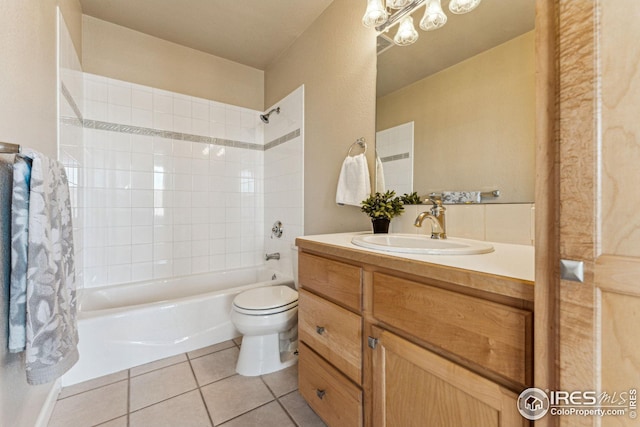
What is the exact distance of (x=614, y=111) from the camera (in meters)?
0.40

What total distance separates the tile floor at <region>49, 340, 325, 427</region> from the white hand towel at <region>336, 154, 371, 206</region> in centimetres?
113

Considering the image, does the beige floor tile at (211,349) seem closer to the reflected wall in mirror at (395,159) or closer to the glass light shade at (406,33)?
the reflected wall in mirror at (395,159)

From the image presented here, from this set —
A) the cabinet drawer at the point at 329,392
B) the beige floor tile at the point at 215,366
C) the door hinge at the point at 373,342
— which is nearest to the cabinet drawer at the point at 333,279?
the door hinge at the point at 373,342

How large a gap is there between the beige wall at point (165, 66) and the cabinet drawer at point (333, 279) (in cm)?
212

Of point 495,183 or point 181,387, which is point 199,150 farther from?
point 495,183

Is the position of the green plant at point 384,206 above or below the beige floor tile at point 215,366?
above

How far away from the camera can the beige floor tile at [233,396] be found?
1.29 m

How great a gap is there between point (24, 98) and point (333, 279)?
1398 millimetres

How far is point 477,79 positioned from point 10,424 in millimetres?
2178

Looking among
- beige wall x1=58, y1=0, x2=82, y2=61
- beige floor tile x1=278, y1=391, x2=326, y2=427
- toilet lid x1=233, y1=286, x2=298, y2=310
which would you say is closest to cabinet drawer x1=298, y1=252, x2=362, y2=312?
toilet lid x1=233, y1=286, x2=298, y2=310

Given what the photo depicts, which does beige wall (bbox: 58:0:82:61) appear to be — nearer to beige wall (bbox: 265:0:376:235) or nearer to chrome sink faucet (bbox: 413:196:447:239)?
beige wall (bbox: 265:0:376:235)

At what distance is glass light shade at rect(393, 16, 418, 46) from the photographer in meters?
1.39

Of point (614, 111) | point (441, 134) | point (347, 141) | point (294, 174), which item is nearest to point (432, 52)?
point (441, 134)

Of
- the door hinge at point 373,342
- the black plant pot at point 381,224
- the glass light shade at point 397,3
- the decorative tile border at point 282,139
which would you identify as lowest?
the door hinge at point 373,342
